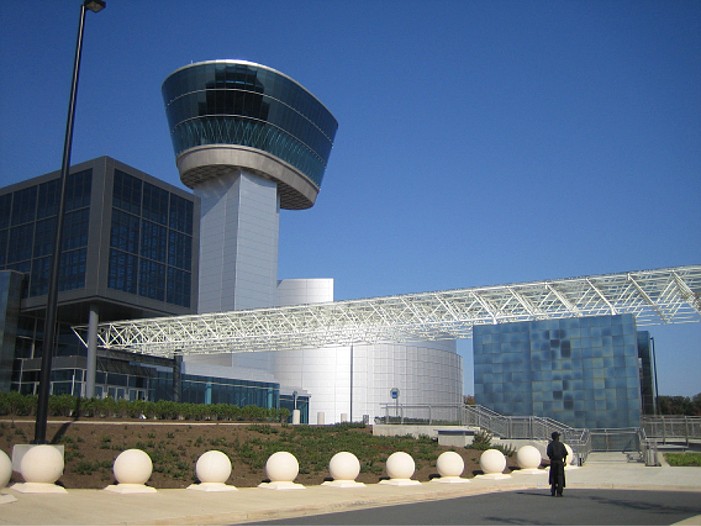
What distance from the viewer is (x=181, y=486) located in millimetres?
20172

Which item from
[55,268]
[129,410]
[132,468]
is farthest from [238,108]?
[132,468]

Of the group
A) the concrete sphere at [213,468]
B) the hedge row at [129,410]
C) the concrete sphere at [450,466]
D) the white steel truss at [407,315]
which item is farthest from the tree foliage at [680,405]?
the concrete sphere at [213,468]

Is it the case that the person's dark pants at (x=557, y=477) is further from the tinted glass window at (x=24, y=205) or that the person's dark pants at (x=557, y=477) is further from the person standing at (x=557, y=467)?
the tinted glass window at (x=24, y=205)

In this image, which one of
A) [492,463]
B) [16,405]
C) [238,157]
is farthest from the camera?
[238,157]

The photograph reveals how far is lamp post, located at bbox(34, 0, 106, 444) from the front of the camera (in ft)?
58.1

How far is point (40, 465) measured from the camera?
16.3 meters

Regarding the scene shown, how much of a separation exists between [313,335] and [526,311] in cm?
1732

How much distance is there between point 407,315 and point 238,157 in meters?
37.2

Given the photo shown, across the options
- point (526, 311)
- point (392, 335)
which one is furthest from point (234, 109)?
point (526, 311)

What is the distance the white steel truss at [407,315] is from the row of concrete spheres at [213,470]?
20.9m

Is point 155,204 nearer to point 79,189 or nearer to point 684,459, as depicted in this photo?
point 79,189

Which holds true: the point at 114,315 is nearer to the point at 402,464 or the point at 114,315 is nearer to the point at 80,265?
the point at 80,265

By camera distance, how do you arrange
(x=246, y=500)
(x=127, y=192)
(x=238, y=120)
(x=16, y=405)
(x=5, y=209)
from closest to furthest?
1. (x=246, y=500)
2. (x=16, y=405)
3. (x=127, y=192)
4. (x=5, y=209)
5. (x=238, y=120)

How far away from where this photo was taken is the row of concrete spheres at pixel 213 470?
643 inches
